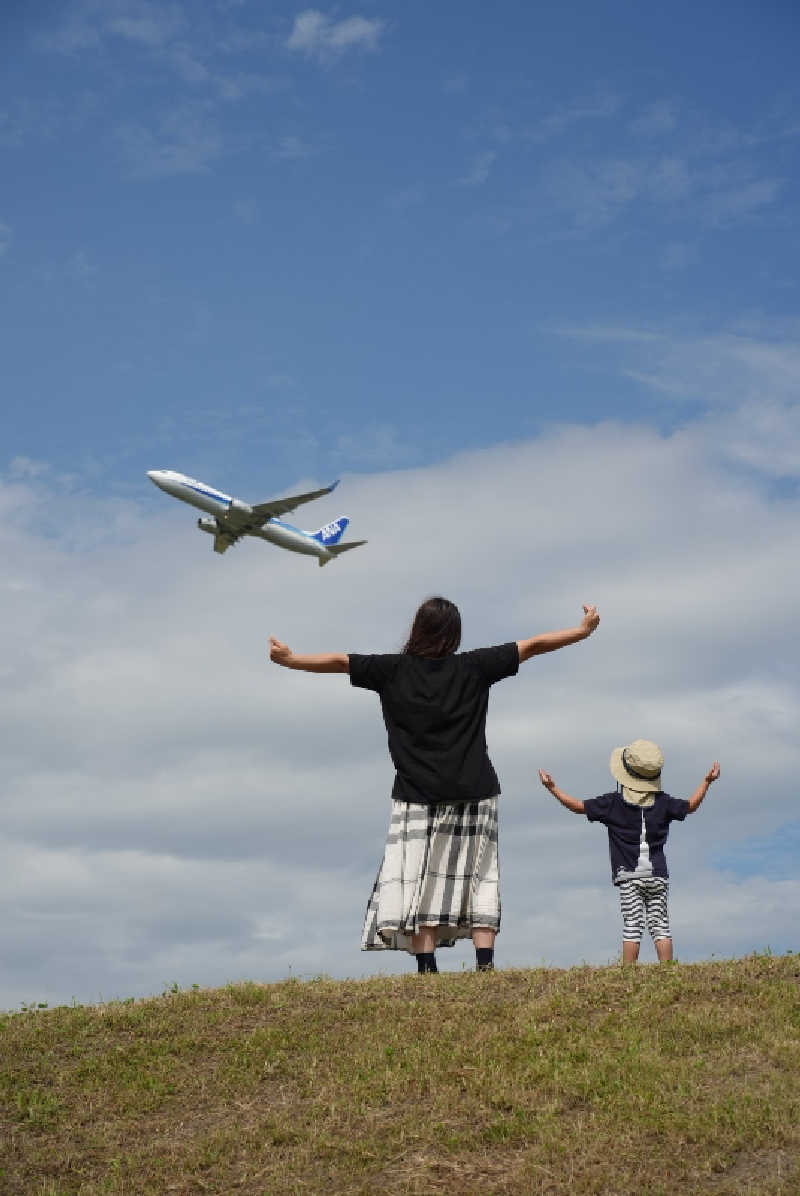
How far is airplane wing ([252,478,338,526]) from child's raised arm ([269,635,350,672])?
4277cm

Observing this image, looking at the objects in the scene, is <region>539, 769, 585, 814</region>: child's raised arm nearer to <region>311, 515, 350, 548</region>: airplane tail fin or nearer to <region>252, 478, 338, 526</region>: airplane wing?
<region>252, 478, 338, 526</region>: airplane wing

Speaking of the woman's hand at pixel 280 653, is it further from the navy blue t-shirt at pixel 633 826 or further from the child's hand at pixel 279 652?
the navy blue t-shirt at pixel 633 826

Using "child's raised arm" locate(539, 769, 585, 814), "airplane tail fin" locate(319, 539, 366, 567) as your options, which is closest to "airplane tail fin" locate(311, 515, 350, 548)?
"airplane tail fin" locate(319, 539, 366, 567)

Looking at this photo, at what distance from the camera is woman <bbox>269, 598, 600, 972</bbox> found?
9906 mm

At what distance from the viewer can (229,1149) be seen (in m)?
8.32

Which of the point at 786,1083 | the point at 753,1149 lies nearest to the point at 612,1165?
the point at 753,1149

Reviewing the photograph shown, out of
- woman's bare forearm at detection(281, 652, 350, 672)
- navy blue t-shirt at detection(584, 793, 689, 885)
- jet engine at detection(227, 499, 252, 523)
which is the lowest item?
navy blue t-shirt at detection(584, 793, 689, 885)

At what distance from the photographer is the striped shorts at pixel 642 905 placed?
12.4m

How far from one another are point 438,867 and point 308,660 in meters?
1.94

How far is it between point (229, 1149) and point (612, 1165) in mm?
2512

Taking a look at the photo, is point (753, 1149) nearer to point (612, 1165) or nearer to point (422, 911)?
point (612, 1165)

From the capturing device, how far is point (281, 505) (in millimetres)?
53844

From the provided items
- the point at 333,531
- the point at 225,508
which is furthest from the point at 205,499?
the point at 333,531

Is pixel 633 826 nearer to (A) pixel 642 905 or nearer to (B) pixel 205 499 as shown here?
(A) pixel 642 905
